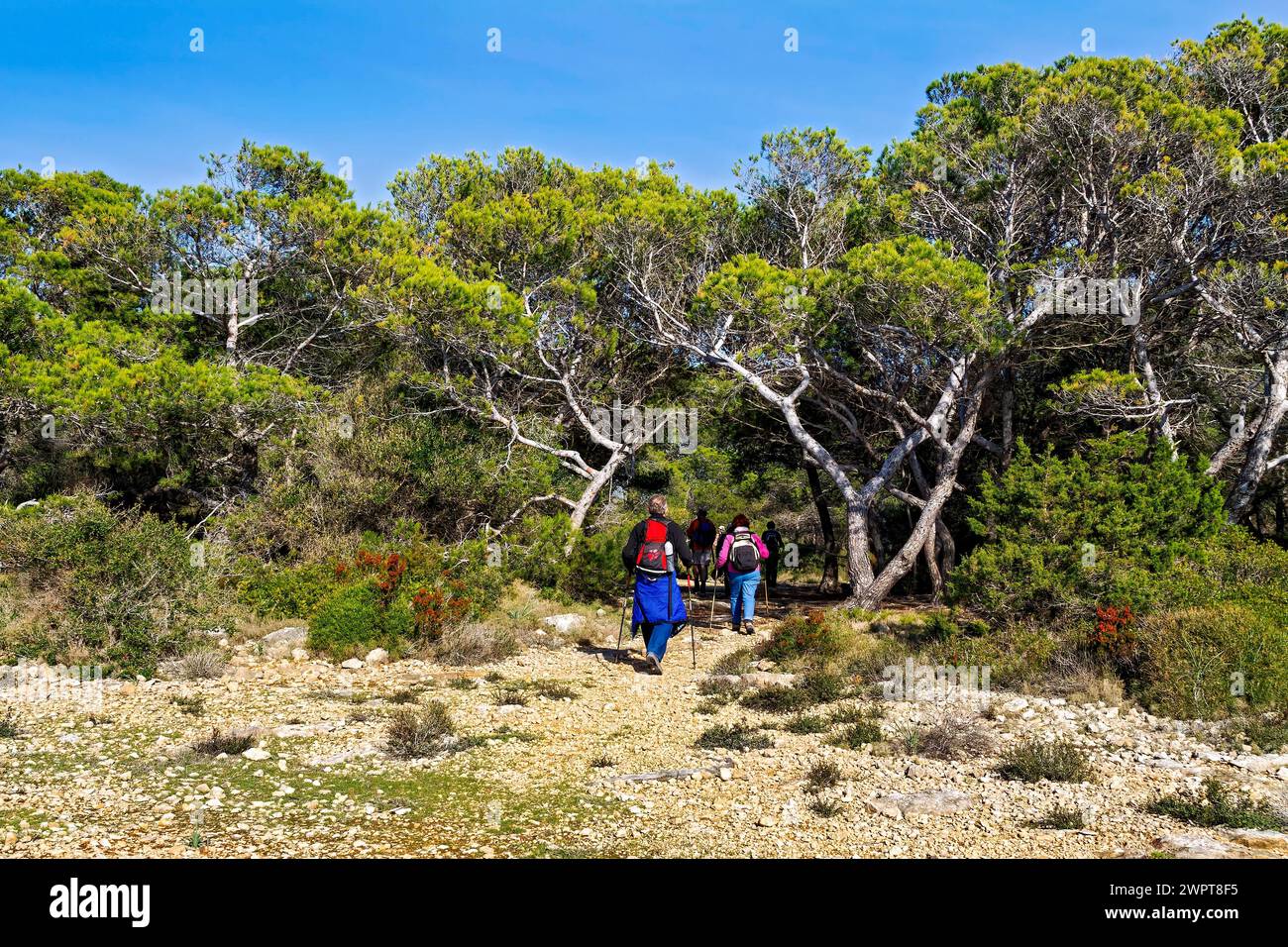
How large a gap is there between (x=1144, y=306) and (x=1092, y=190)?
231 centimetres

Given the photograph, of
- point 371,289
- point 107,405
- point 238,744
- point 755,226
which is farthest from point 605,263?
point 238,744

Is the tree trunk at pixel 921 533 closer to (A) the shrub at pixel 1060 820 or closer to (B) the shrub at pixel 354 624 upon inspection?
(B) the shrub at pixel 354 624

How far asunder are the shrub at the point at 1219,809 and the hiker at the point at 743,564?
8.13m

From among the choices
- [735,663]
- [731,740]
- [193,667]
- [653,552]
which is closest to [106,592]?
[193,667]

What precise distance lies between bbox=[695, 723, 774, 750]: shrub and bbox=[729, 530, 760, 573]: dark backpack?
5955 millimetres

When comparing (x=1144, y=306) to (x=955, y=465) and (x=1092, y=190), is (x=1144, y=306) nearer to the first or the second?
(x=1092, y=190)

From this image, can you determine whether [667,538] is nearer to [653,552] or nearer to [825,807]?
[653,552]

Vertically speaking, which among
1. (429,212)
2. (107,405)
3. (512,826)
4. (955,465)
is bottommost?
(512,826)

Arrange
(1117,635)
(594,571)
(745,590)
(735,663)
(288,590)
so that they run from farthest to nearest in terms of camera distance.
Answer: (594,571)
(745,590)
(288,590)
(735,663)
(1117,635)

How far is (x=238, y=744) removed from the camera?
6695 mm

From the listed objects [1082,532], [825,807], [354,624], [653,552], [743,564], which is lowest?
[825,807]

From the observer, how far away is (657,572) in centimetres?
1043

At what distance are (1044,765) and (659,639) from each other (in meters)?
Answer: 5.24

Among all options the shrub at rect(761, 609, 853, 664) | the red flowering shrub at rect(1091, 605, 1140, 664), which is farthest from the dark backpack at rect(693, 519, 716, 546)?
the red flowering shrub at rect(1091, 605, 1140, 664)
